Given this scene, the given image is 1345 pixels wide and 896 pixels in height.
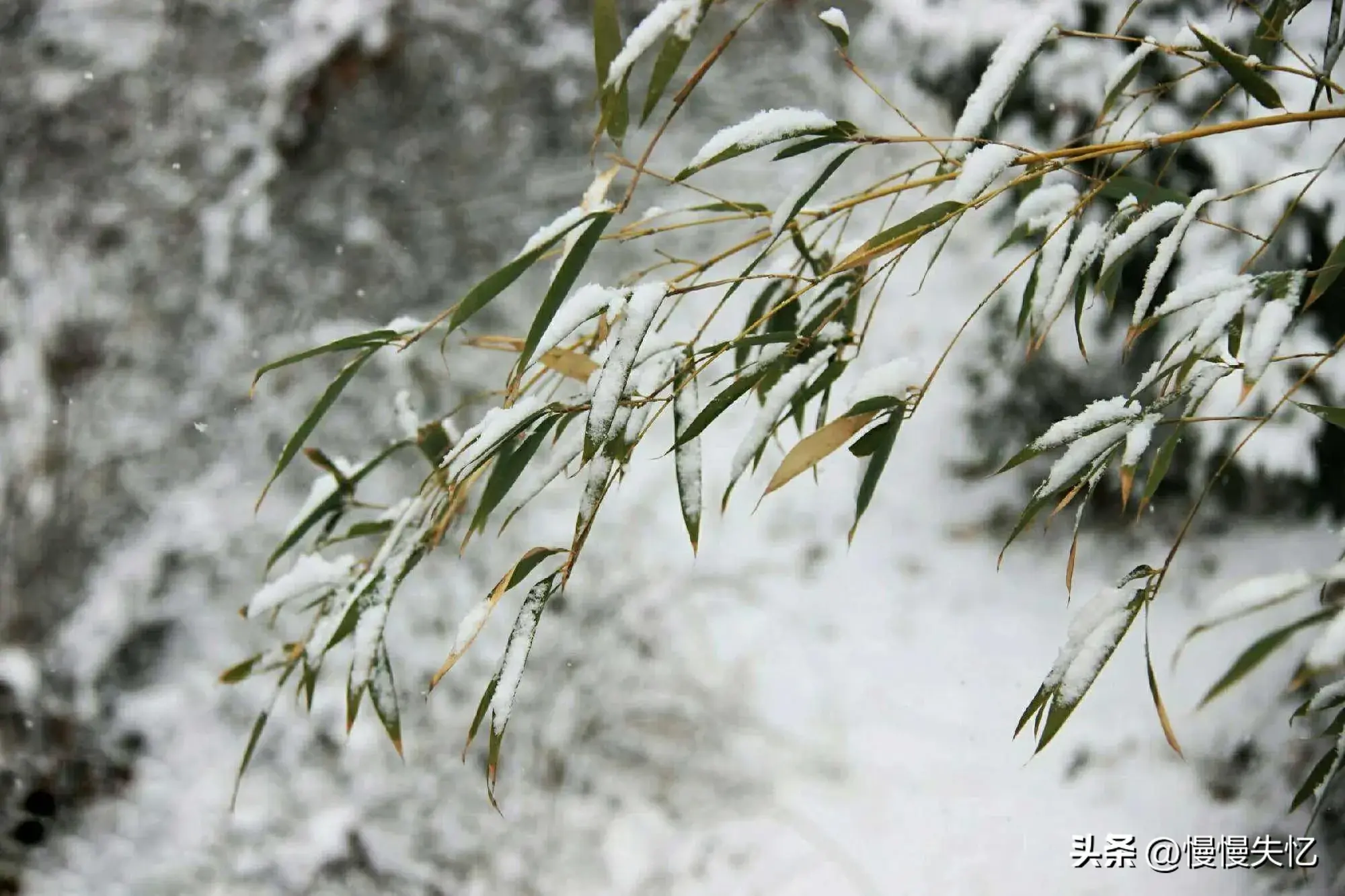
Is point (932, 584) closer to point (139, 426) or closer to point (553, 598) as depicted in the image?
point (553, 598)

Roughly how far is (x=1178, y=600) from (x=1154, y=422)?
1.34 metres

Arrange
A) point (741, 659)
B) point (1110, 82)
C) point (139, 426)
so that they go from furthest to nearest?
point (139, 426) → point (741, 659) → point (1110, 82)

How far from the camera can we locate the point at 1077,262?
0.73 metres

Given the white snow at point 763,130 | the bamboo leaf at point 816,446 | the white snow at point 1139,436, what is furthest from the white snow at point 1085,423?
the white snow at point 763,130

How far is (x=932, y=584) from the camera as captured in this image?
1.94 m

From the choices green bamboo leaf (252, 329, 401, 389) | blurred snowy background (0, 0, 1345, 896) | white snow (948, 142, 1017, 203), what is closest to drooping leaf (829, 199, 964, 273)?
white snow (948, 142, 1017, 203)

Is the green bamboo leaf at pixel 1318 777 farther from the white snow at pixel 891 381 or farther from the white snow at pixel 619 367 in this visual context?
the white snow at pixel 619 367

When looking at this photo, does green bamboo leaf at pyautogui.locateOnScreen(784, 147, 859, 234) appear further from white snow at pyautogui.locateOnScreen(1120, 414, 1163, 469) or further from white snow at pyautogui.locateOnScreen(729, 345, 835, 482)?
white snow at pyautogui.locateOnScreen(1120, 414, 1163, 469)

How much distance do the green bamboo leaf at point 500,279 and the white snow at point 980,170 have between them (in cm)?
21

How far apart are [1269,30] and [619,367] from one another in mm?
479

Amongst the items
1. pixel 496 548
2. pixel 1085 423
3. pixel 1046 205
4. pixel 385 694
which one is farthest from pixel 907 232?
pixel 496 548

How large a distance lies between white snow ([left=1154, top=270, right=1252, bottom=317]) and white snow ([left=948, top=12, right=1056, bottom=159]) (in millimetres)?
163

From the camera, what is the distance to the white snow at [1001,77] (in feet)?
2.13

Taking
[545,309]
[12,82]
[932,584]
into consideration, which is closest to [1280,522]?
[932,584]
